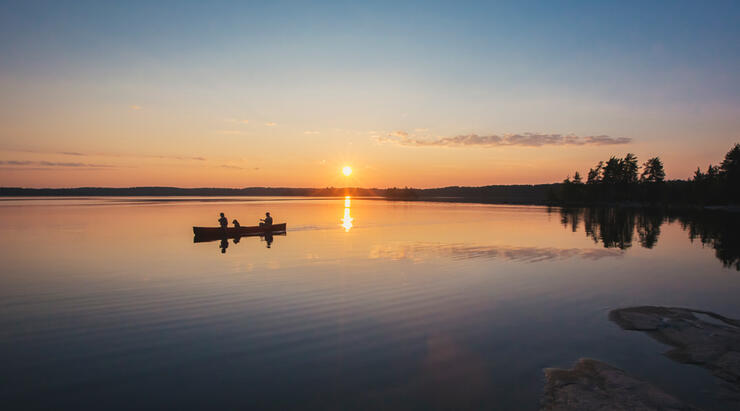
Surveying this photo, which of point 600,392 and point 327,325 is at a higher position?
point 600,392

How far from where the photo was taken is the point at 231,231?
149 feet

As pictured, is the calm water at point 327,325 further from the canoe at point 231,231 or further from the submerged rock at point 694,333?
the canoe at point 231,231

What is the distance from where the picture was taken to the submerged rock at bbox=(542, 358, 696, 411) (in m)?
9.55

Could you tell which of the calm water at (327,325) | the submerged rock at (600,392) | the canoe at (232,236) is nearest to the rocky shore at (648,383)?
the submerged rock at (600,392)

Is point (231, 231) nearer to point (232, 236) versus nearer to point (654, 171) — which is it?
point (232, 236)

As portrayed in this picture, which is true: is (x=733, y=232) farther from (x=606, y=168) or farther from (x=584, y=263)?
(x=606, y=168)

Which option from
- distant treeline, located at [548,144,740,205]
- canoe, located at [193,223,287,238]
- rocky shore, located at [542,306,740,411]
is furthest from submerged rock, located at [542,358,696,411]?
distant treeline, located at [548,144,740,205]

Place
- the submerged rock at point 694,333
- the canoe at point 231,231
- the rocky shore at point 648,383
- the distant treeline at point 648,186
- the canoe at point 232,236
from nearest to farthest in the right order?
the rocky shore at point 648,383, the submerged rock at point 694,333, the canoe at point 232,236, the canoe at point 231,231, the distant treeline at point 648,186

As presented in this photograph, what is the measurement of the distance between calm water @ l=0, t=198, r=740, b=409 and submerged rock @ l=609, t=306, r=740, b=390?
577mm

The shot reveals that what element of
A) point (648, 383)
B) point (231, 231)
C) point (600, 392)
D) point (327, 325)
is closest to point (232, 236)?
point (231, 231)

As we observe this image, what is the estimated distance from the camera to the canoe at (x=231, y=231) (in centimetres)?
4331

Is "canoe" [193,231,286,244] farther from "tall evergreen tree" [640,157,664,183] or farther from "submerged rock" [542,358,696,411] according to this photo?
"tall evergreen tree" [640,157,664,183]

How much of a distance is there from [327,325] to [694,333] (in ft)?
44.2

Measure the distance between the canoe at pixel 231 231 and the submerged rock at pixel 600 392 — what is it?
39090 millimetres
